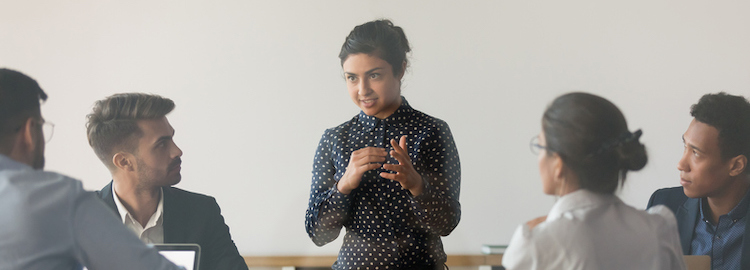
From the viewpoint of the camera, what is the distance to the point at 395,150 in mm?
1201

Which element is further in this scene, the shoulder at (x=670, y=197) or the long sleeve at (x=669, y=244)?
the shoulder at (x=670, y=197)

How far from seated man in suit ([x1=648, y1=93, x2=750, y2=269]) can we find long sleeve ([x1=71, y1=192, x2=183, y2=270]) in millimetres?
999

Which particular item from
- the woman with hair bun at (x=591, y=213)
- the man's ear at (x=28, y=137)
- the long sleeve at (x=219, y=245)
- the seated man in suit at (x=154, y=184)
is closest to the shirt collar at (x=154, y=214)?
the seated man in suit at (x=154, y=184)

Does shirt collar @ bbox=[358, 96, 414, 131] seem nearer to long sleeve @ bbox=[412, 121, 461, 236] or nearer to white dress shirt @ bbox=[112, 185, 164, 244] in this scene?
long sleeve @ bbox=[412, 121, 461, 236]

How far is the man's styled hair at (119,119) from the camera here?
1474mm

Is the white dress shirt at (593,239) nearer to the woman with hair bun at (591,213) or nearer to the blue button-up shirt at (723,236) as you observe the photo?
the woman with hair bun at (591,213)

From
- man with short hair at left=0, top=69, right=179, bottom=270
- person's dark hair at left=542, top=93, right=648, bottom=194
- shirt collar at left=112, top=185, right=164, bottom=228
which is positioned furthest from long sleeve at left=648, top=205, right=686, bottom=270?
shirt collar at left=112, top=185, right=164, bottom=228

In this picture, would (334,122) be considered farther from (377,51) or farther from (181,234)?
(181,234)

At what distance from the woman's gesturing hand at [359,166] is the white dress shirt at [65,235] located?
35cm

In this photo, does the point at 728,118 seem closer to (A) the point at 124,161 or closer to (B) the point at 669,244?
(B) the point at 669,244

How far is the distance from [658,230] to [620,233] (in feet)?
0.21

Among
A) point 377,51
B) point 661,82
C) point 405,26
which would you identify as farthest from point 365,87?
A: point 661,82

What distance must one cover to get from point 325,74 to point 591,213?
70cm

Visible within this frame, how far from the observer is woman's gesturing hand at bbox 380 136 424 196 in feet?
3.86
